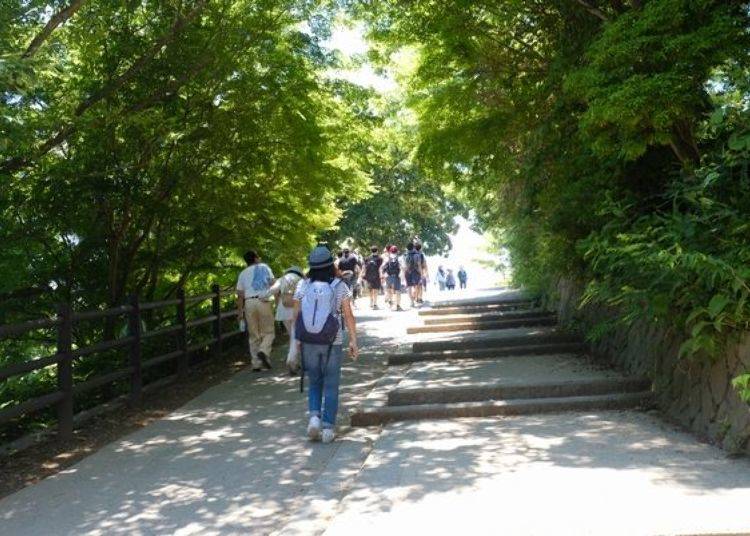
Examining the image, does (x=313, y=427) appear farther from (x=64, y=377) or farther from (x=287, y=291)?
(x=287, y=291)

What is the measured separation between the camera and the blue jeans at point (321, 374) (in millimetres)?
7230

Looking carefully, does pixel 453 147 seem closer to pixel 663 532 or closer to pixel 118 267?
pixel 118 267

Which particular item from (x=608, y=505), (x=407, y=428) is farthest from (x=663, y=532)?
(x=407, y=428)

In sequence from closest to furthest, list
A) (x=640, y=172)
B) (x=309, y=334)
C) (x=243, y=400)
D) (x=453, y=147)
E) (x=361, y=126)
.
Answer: (x=309, y=334)
(x=640, y=172)
(x=243, y=400)
(x=453, y=147)
(x=361, y=126)

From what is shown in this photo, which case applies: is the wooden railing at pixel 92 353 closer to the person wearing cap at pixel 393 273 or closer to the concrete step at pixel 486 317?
the concrete step at pixel 486 317

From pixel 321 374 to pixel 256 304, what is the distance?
14.7ft

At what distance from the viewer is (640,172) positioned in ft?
28.3

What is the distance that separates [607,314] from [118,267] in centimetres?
A: 727

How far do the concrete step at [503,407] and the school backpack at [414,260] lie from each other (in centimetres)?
1352

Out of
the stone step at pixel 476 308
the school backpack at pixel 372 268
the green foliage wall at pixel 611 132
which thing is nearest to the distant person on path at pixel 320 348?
the green foliage wall at pixel 611 132

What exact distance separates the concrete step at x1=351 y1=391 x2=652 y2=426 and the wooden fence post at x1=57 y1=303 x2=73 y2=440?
2921mm

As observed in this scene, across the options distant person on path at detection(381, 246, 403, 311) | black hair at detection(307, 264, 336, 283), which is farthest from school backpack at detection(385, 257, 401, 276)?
black hair at detection(307, 264, 336, 283)

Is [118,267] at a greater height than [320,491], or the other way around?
[118,267]

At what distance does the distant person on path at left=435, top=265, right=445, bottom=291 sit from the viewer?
1593 inches
